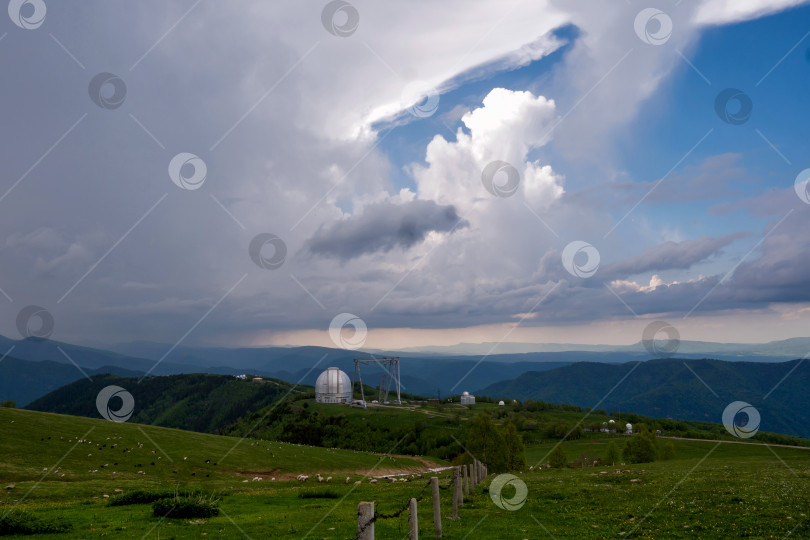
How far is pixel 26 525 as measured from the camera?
19.2m

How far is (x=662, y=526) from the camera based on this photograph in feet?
59.7

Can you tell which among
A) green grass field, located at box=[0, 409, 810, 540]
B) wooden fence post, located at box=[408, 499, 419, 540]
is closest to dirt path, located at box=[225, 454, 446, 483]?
green grass field, located at box=[0, 409, 810, 540]

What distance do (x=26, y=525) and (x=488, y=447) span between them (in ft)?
166

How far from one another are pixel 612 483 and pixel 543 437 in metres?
110

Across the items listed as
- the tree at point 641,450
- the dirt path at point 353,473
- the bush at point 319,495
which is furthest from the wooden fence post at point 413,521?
the tree at point 641,450

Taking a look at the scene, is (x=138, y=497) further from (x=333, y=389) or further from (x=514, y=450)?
(x=333, y=389)

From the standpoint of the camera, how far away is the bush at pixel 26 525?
19.0m

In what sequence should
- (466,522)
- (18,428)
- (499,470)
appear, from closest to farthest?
(466,522), (18,428), (499,470)

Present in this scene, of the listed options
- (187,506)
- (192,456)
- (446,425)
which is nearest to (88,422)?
(192,456)

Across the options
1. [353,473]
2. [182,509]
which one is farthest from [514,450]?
[182,509]

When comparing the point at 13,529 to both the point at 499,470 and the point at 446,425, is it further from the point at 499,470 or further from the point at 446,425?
the point at 446,425

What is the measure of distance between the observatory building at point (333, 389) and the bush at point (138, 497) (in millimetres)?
143638

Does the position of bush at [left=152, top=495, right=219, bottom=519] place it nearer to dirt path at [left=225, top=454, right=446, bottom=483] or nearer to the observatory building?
dirt path at [left=225, top=454, right=446, bottom=483]

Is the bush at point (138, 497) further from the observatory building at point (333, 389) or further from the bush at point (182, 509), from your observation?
the observatory building at point (333, 389)
